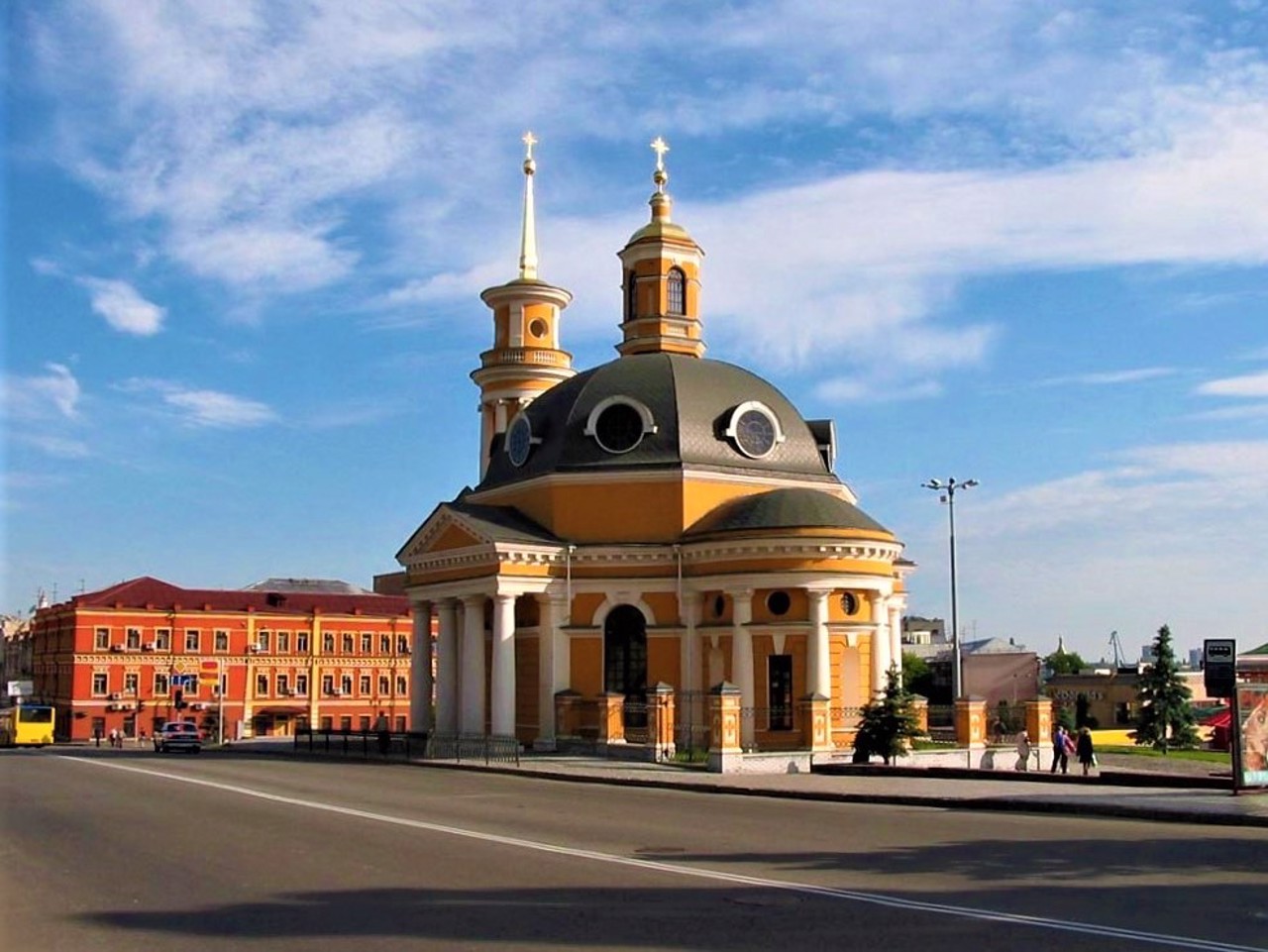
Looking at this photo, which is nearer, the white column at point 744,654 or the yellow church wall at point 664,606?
the white column at point 744,654

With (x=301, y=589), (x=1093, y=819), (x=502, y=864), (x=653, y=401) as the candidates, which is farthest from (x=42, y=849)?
(x=301, y=589)

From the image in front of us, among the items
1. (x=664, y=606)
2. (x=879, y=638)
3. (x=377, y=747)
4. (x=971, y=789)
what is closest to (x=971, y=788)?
(x=971, y=789)

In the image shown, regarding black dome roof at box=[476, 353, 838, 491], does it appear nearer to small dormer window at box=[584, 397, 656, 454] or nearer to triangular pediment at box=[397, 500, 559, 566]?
small dormer window at box=[584, 397, 656, 454]

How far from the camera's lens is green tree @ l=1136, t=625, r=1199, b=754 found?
58031 millimetres

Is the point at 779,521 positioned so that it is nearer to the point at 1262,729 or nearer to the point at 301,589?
the point at 1262,729

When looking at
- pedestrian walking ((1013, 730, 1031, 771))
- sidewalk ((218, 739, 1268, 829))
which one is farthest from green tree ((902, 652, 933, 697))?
sidewalk ((218, 739, 1268, 829))

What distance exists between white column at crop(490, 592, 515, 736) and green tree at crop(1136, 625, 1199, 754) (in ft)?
102

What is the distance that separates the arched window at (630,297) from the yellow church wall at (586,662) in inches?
518

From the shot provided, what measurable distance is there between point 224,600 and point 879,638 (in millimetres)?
52117

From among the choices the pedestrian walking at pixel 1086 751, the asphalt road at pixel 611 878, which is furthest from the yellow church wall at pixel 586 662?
the asphalt road at pixel 611 878

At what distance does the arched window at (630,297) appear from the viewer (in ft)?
161

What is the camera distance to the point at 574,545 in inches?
1614

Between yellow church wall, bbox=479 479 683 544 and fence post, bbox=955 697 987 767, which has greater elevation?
yellow church wall, bbox=479 479 683 544

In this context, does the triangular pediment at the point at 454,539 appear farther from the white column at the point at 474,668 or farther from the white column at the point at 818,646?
the white column at the point at 818,646
